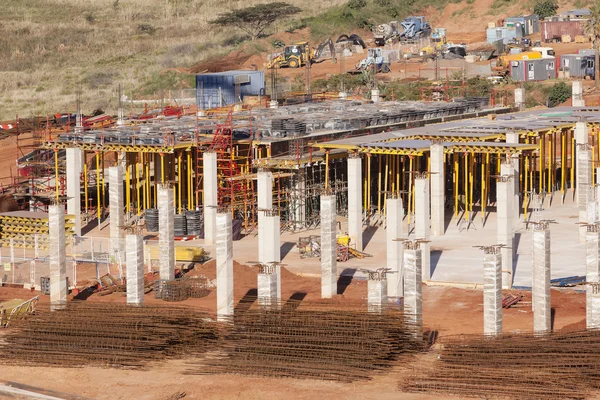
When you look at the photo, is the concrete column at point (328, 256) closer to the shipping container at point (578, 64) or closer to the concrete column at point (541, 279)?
the concrete column at point (541, 279)

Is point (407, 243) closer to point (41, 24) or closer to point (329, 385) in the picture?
point (329, 385)

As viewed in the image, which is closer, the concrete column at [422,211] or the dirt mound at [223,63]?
the concrete column at [422,211]

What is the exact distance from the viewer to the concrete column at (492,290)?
1335 inches

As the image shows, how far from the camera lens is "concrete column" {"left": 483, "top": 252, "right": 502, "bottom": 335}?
33906 mm

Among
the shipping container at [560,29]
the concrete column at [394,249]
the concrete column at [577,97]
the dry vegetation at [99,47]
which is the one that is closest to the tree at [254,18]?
the dry vegetation at [99,47]

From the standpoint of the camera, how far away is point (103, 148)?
53625mm

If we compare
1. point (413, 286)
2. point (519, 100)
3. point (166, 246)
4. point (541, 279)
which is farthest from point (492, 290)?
point (519, 100)

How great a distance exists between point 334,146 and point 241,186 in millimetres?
3924

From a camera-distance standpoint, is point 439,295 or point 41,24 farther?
point 41,24

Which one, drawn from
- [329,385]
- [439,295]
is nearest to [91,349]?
[329,385]

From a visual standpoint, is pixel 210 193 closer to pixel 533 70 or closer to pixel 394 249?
pixel 394 249

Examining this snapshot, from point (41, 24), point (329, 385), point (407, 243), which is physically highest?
point (41, 24)

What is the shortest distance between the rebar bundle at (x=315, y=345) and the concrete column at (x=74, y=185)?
18.7 meters

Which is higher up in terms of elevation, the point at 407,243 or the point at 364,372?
the point at 407,243
